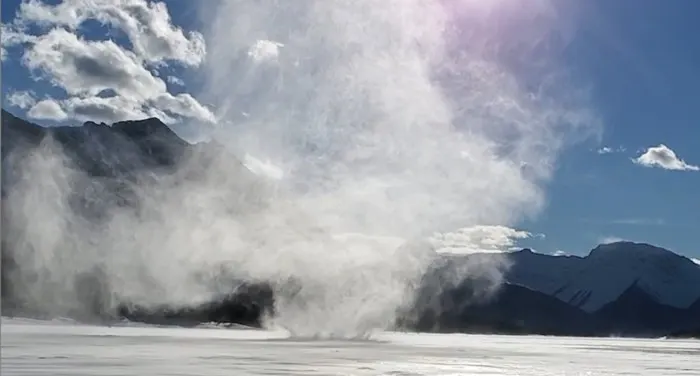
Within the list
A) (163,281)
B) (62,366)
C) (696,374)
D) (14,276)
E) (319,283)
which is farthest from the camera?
(163,281)

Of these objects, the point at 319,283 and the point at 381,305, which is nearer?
the point at 319,283

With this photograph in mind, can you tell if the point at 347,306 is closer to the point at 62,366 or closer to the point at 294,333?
the point at 294,333

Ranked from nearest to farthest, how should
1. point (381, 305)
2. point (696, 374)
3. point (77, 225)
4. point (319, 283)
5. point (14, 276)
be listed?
point (696, 374), point (319, 283), point (381, 305), point (14, 276), point (77, 225)

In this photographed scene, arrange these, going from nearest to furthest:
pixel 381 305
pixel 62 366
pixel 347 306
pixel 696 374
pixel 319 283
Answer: pixel 62 366 < pixel 696 374 < pixel 347 306 < pixel 319 283 < pixel 381 305

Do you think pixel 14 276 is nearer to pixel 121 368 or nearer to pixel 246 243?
pixel 246 243

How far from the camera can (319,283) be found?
408 ft

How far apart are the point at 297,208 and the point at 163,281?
56.2 meters

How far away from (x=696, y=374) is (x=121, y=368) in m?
34.0

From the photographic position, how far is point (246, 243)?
540ft

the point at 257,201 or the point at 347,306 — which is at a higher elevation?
the point at 257,201

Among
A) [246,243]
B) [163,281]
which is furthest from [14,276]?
[246,243]

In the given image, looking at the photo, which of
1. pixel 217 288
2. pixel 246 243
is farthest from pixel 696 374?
pixel 217 288

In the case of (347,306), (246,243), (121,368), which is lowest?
(121,368)

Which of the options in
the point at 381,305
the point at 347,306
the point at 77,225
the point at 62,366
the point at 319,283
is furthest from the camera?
the point at 77,225
